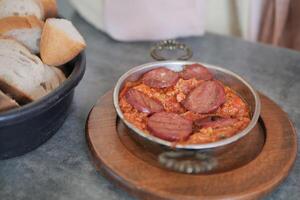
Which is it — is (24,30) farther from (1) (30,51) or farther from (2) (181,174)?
(2) (181,174)

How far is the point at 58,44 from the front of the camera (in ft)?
1.78

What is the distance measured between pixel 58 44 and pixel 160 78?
5.9 inches

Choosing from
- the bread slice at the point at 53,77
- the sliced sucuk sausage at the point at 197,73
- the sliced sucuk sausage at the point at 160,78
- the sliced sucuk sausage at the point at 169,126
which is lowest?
the sliced sucuk sausage at the point at 197,73

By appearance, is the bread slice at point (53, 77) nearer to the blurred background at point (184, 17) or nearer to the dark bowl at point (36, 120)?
the dark bowl at point (36, 120)

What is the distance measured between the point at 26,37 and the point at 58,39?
0.19ft

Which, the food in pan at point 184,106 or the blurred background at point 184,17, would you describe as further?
the blurred background at point 184,17

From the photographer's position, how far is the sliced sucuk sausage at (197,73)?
0.61 m

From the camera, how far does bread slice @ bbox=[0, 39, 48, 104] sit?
0.50m

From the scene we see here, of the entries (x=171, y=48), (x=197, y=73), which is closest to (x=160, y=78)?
(x=197, y=73)

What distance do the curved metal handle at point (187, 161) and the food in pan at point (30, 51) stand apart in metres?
0.17

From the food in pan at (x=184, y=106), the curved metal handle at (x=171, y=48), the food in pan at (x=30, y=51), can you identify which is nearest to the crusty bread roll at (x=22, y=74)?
the food in pan at (x=30, y=51)

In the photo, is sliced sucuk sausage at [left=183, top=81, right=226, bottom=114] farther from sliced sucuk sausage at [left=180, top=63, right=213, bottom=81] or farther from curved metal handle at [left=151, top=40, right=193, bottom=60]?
curved metal handle at [left=151, top=40, right=193, bottom=60]

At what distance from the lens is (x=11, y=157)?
53cm

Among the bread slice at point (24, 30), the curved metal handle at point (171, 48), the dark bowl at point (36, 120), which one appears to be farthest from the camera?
the curved metal handle at point (171, 48)
